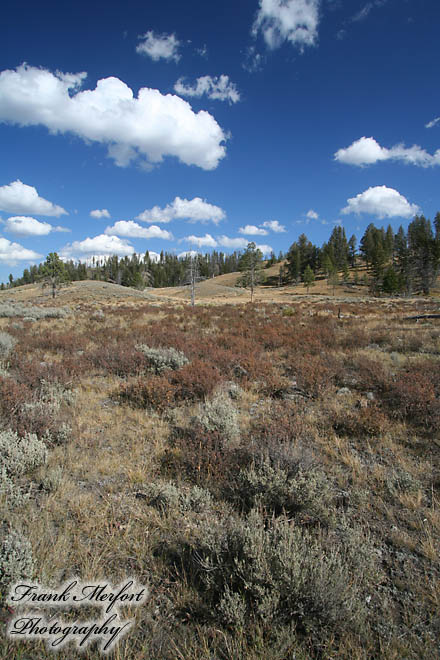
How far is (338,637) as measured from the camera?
6.36 ft

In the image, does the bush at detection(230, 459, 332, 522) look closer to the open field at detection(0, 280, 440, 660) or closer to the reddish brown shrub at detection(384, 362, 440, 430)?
the open field at detection(0, 280, 440, 660)

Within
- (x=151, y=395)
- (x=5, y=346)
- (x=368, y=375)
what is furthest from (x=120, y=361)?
(x=368, y=375)

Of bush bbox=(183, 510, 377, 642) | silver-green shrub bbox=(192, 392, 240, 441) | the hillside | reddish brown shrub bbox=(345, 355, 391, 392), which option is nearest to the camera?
bush bbox=(183, 510, 377, 642)

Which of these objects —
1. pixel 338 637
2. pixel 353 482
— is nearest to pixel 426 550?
pixel 353 482

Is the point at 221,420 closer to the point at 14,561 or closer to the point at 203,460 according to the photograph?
the point at 203,460

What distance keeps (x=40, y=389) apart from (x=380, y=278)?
8195 centimetres

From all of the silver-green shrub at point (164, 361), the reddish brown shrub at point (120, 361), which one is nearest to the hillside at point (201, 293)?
the reddish brown shrub at point (120, 361)

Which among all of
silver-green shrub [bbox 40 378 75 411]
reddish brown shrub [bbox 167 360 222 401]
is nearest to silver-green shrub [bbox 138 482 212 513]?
reddish brown shrub [bbox 167 360 222 401]

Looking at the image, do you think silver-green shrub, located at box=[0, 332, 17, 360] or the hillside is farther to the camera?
the hillside

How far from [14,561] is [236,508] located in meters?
2.03

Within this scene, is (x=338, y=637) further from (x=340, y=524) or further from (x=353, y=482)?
(x=353, y=482)

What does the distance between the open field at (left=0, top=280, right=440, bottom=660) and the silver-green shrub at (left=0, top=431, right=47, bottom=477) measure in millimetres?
28

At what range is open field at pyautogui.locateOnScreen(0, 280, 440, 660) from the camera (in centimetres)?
192

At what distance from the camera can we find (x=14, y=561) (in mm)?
2109
